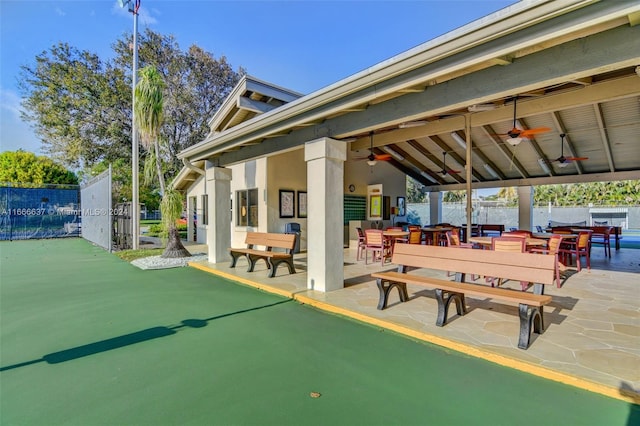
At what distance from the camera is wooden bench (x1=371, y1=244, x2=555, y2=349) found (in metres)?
3.29

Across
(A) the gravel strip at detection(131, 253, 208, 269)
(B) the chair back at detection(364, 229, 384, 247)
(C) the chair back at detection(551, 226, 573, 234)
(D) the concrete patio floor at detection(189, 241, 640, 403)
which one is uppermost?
Answer: (C) the chair back at detection(551, 226, 573, 234)

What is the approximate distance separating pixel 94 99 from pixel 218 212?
15.7 meters

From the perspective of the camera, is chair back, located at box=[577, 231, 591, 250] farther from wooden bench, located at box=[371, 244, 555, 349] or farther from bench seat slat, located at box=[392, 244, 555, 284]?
bench seat slat, located at box=[392, 244, 555, 284]

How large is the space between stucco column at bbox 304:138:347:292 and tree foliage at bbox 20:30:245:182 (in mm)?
15875

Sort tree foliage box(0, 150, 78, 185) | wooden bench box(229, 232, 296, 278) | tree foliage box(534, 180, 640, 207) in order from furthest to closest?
tree foliage box(534, 180, 640, 207) → tree foliage box(0, 150, 78, 185) → wooden bench box(229, 232, 296, 278)

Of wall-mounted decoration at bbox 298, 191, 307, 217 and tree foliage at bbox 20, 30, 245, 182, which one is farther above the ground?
tree foliage at bbox 20, 30, 245, 182

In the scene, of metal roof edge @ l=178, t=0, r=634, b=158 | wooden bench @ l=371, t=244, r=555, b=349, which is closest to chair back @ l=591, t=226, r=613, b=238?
wooden bench @ l=371, t=244, r=555, b=349

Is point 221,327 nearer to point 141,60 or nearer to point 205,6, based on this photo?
point 205,6

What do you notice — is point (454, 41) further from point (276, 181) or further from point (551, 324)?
point (276, 181)

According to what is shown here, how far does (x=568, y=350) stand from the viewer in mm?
3225

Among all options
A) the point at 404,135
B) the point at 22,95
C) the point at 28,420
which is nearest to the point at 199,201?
the point at 404,135

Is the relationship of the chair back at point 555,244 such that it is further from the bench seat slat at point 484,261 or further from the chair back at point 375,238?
the chair back at point 375,238

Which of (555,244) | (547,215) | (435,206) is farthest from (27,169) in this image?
(547,215)

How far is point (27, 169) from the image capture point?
23.8 metres
